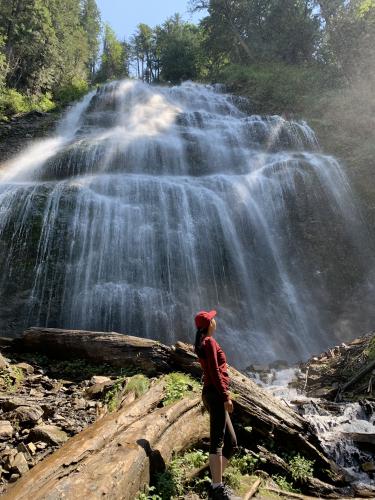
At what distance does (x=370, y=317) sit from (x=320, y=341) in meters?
2.12

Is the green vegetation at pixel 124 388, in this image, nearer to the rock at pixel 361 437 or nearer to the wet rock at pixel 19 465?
the wet rock at pixel 19 465

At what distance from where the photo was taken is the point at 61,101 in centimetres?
3014

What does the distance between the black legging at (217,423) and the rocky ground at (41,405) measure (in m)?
1.63

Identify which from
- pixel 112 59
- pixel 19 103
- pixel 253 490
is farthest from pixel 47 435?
pixel 112 59

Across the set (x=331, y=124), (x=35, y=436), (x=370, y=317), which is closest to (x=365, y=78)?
(x=331, y=124)

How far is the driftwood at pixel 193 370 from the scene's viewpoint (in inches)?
200

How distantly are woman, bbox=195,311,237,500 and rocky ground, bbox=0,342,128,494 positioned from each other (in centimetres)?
165

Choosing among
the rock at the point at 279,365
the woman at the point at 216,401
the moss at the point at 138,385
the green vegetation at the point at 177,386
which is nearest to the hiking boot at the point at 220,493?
→ the woman at the point at 216,401

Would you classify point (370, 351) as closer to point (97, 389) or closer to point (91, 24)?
point (97, 389)

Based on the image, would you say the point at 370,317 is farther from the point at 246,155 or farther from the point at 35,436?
the point at 35,436

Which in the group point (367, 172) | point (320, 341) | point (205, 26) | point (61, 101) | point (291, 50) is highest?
point (205, 26)

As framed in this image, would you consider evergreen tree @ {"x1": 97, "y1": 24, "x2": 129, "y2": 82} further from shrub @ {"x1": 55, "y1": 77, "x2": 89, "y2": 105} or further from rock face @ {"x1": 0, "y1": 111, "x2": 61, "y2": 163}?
rock face @ {"x1": 0, "y1": 111, "x2": 61, "y2": 163}

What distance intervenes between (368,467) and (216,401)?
264cm

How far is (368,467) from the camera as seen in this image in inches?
206
